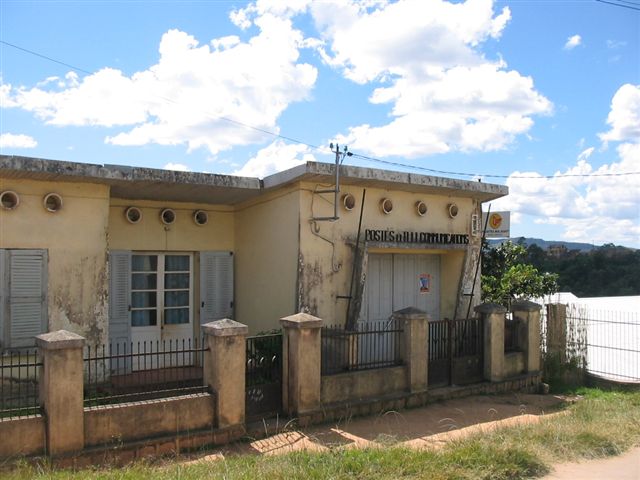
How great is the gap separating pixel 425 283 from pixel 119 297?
6.33 meters

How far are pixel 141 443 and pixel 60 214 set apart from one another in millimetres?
4034

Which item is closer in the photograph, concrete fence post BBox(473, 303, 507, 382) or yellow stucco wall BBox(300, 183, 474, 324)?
yellow stucco wall BBox(300, 183, 474, 324)

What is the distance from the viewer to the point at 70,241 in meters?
9.15

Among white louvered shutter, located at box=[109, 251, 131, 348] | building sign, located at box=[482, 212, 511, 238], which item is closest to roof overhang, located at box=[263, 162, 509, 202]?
building sign, located at box=[482, 212, 511, 238]

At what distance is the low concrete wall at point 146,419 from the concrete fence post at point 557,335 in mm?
7947

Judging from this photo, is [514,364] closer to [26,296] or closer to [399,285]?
[399,285]

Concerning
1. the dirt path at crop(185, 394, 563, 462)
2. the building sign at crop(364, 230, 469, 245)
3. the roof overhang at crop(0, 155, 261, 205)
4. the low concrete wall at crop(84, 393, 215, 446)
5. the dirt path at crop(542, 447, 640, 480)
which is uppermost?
the roof overhang at crop(0, 155, 261, 205)

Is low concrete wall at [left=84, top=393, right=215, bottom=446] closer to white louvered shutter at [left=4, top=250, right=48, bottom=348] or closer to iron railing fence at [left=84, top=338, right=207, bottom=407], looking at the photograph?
iron railing fence at [left=84, top=338, right=207, bottom=407]

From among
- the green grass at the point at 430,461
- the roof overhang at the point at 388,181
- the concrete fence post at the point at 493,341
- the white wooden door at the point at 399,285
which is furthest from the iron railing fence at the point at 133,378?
the concrete fence post at the point at 493,341

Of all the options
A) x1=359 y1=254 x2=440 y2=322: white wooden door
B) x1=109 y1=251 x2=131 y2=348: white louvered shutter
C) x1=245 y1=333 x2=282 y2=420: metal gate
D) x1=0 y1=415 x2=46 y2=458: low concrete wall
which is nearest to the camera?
x1=0 y1=415 x2=46 y2=458: low concrete wall

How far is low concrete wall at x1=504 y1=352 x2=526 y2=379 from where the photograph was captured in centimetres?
1132

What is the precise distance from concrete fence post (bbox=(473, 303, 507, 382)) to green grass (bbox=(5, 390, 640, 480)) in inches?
130

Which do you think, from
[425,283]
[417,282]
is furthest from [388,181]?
[425,283]

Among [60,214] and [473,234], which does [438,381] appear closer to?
[473,234]
